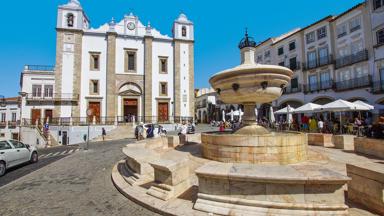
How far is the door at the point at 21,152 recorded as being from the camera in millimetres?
8413

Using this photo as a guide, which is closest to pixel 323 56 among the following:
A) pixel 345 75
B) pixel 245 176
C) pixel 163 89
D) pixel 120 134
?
pixel 345 75

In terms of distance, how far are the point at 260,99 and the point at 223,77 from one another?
140cm

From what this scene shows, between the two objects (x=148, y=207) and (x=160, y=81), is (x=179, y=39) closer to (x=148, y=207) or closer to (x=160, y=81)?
(x=160, y=81)

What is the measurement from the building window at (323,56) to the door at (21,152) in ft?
99.2

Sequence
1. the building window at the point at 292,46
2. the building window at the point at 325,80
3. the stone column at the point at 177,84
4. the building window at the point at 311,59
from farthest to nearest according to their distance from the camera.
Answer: the building window at the point at 292,46
the stone column at the point at 177,84
the building window at the point at 311,59
the building window at the point at 325,80

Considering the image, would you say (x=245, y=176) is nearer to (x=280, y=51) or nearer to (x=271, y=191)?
(x=271, y=191)

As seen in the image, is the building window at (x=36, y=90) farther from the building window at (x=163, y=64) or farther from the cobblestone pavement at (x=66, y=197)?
the cobblestone pavement at (x=66, y=197)

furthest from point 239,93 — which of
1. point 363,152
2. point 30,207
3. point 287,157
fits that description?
point 30,207

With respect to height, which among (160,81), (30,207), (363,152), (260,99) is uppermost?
(160,81)

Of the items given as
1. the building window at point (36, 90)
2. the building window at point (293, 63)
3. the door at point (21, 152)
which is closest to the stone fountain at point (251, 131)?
the door at point (21, 152)

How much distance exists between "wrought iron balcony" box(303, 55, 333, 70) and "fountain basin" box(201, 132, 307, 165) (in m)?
24.7

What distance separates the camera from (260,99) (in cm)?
656

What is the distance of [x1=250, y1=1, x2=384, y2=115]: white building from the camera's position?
66.6ft

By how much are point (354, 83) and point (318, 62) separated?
18.6ft
